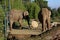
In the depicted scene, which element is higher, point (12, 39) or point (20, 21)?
point (12, 39)

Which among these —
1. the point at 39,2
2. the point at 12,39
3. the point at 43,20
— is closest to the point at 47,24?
the point at 43,20

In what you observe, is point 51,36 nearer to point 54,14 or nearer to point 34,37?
point 34,37

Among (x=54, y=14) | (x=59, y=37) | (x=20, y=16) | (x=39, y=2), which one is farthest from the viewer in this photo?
(x=39, y=2)

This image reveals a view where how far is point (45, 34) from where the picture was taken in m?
1.68

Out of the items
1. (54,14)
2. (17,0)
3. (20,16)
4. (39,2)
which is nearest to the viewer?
(20,16)

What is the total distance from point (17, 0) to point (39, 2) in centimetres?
1064

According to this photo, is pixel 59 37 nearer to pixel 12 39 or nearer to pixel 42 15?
pixel 12 39

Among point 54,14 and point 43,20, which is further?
point 54,14

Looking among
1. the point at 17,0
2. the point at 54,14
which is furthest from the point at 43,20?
the point at 54,14

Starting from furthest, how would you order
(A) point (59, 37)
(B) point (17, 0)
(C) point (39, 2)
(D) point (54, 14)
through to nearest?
(C) point (39, 2), (D) point (54, 14), (B) point (17, 0), (A) point (59, 37)

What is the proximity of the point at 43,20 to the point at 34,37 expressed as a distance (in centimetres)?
1179

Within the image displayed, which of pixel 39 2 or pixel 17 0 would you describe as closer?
pixel 17 0

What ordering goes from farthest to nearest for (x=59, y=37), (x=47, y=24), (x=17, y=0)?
(x=17, y=0) → (x=47, y=24) → (x=59, y=37)

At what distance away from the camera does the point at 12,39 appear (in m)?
1.74
